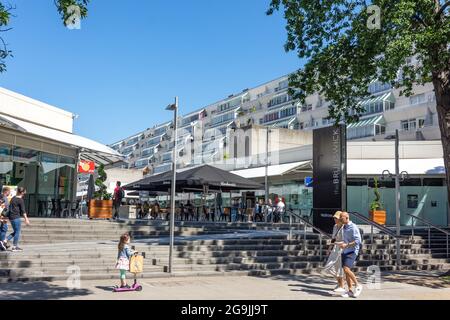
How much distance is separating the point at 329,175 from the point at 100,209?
8906mm

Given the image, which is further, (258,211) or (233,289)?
(258,211)

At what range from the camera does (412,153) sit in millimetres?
29094

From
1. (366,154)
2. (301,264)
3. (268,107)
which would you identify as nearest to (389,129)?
(366,154)

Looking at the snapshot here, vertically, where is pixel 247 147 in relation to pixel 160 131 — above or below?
below

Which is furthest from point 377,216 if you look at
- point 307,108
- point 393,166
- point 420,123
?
point 307,108

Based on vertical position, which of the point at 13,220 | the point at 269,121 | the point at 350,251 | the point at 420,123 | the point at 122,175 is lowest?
the point at 350,251

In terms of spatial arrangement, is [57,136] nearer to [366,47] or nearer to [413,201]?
[366,47]

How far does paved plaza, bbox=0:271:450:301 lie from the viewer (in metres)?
9.51

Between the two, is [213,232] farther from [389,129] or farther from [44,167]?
[389,129]

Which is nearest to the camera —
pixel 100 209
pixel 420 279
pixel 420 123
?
pixel 420 279

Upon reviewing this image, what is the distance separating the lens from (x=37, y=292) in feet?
31.7

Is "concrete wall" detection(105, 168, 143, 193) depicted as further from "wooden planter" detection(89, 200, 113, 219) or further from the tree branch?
the tree branch

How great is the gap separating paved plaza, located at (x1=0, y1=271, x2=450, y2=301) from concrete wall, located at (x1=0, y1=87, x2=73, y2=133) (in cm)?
1300

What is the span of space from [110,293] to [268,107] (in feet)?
232
